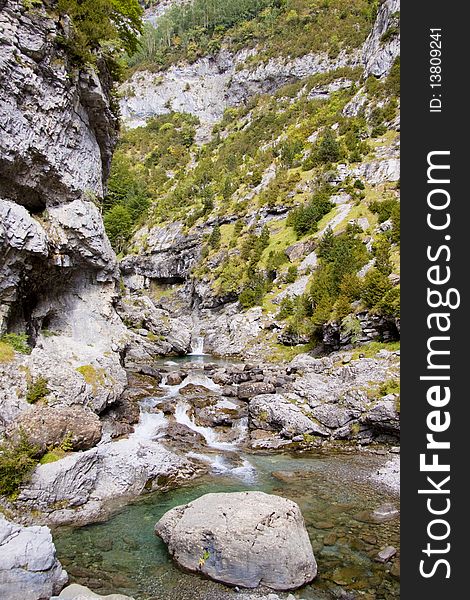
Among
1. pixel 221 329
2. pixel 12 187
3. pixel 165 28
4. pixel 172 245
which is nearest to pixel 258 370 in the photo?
pixel 221 329

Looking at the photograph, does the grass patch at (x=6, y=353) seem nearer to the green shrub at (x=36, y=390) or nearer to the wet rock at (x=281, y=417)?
the green shrub at (x=36, y=390)

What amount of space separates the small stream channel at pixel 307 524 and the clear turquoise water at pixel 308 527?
23 mm

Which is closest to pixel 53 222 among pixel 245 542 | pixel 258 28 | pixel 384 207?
pixel 245 542

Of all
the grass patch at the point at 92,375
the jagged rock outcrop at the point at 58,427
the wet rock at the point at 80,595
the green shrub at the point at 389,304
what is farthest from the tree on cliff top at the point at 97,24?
the wet rock at the point at 80,595

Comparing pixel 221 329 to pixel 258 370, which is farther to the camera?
pixel 221 329

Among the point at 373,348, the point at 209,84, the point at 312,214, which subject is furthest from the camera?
the point at 209,84

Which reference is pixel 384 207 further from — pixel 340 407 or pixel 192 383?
pixel 340 407

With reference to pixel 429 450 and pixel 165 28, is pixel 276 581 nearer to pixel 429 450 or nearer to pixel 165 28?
pixel 429 450

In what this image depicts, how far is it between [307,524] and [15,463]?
28.7 ft

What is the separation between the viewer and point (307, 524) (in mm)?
11844

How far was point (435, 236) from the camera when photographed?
7.73m

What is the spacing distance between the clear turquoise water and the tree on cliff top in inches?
840

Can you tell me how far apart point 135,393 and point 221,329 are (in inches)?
863

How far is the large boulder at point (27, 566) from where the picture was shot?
793 cm
